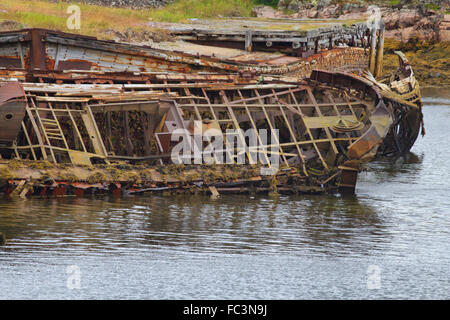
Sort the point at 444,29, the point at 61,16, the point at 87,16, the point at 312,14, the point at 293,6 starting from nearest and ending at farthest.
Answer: the point at 61,16
the point at 87,16
the point at 444,29
the point at 312,14
the point at 293,6

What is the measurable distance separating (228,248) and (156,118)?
550cm

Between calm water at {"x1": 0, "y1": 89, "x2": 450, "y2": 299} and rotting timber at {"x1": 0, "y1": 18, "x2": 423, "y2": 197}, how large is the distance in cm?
53

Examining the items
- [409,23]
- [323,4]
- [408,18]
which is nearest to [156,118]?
[409,23]

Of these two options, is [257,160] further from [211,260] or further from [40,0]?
[40,0]

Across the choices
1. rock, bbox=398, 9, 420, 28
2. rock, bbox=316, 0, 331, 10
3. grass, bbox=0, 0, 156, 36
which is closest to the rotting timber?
grass, bbox=0, 0, 156, 36

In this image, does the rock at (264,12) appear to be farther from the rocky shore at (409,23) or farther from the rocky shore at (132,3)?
the rocky shore at (132,3)

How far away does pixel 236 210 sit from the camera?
17969mm

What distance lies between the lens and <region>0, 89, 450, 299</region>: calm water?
13.2m

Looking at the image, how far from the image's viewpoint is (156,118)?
19547 mm

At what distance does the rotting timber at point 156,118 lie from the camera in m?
17.8

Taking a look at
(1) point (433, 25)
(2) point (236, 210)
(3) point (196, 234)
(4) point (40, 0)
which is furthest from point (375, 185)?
(1) point (433, 25)

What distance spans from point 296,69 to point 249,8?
23.9 m

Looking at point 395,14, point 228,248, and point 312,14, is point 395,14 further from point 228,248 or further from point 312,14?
point 228,248

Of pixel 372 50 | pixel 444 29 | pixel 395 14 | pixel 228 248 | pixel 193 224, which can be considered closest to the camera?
pixel 228 248
